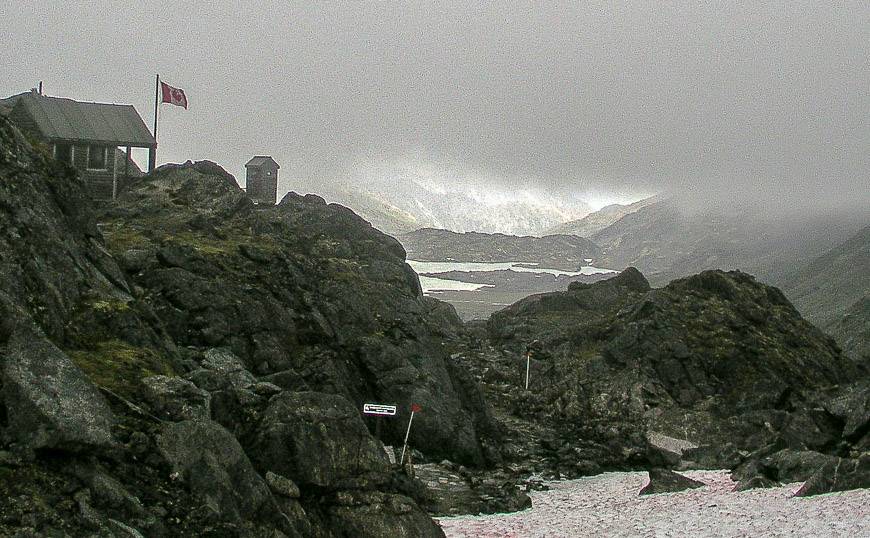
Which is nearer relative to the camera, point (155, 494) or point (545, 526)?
point (155, 494)

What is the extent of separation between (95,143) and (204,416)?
1666 inches

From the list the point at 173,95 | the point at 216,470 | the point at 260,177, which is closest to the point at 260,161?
→ the point at 260,177

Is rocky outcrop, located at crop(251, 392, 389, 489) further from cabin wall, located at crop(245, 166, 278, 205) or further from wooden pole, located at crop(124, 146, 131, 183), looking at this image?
cabin wall, located at crop(245, 166, 278, 205)

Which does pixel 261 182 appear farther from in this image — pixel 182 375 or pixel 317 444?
pixel 317 444

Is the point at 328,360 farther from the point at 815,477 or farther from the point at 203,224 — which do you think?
the point at 815,477

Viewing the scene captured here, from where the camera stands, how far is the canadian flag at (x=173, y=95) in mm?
67000

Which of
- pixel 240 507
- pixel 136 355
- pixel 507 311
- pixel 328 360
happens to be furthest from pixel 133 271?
pixel 507 311

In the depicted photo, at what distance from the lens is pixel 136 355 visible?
91.1ft

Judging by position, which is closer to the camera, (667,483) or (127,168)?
(667,483)

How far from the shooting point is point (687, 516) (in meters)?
32.5

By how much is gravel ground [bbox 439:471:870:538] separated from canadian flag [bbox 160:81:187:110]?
44.4 meters

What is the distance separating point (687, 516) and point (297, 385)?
17.0 meters

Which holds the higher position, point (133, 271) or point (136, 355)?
point (133, 271)

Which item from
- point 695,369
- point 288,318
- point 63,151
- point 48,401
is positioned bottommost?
point 695,369
